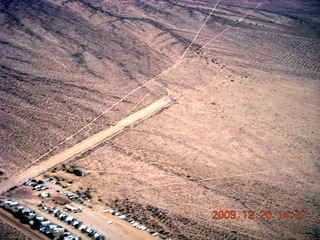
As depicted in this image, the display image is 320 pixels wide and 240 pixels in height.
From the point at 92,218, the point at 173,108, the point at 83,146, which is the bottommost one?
the point at 92,218

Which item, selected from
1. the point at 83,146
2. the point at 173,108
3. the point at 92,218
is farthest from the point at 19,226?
the point at 173,108

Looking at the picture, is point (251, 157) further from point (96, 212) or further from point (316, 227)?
point (96, 212)

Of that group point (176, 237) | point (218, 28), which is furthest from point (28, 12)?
point (176, 237)
